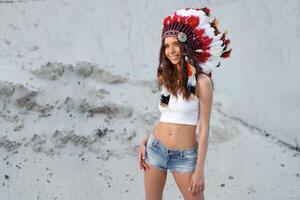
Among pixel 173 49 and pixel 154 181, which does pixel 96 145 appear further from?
pixel 173 49

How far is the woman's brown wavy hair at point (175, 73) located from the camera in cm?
239

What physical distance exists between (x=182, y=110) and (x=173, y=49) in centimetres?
30

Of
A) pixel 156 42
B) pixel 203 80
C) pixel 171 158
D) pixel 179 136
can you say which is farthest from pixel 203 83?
pixel 156 42

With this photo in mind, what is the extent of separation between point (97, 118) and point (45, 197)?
39.3 inches

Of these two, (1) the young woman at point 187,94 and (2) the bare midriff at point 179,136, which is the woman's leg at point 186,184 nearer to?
(1) the young woman at point 187,94

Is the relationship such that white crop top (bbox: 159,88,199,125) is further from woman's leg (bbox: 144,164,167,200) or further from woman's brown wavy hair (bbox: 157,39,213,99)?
woman's leg (bbox: 144,164,167,200)

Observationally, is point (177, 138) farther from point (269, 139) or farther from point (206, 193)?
point (269, 139)

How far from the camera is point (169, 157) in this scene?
2449 millimetres

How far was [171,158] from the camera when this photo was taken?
2.45m

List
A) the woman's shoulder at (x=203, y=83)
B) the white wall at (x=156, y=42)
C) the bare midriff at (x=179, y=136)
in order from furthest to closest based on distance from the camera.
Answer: the white wall at (x=156, y=42) < the bare midriff at (x=179, y=136) < the woman's shoulder at (x=203, y=83)

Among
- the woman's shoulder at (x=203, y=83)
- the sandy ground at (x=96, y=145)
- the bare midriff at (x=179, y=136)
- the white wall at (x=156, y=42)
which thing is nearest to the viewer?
the woman's shoulder at (x=203, y=83)

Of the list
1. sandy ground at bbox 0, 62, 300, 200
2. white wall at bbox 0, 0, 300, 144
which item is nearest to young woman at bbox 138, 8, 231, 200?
sandy ground at bbox 0, 62, 300, 200

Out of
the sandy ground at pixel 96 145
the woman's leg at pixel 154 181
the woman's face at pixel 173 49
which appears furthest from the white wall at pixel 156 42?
the woman's face at pixel 173 49

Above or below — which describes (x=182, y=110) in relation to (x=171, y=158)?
above
